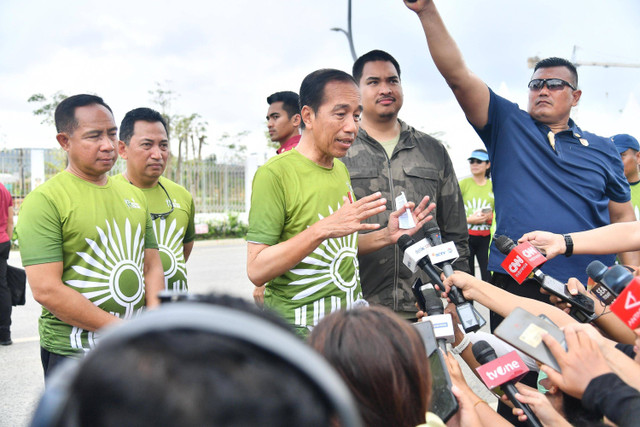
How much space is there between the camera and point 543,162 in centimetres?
289

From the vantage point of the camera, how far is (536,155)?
290 cm

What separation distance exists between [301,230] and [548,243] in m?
1.11

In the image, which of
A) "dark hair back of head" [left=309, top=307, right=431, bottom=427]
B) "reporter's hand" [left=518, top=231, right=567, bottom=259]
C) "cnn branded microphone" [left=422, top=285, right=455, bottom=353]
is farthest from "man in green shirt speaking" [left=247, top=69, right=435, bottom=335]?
"dark hair back of head" [left=309, top=307, right=431, bottom=427]

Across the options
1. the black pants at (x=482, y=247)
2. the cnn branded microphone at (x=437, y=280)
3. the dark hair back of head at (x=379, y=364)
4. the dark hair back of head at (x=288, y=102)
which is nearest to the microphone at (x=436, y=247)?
the cnn branded microphone at (x=437, y=280)

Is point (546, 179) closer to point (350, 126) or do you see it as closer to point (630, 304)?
point (350, 126)

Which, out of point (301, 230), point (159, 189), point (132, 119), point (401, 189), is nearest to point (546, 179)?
point (401, 189)

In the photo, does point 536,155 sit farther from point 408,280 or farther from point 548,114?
point 408,280

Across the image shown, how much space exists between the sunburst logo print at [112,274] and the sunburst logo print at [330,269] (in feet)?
2.54

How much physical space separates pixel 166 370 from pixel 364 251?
7.91 ft

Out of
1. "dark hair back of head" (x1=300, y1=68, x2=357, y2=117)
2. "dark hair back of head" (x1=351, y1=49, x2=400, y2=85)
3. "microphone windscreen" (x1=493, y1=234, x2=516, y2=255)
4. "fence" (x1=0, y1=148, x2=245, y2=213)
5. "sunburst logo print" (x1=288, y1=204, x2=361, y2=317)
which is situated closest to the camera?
"microphone windscreen" (x1=493, y1=234, x2=516, y2=255)

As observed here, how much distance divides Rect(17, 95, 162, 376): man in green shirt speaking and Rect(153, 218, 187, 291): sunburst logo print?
0.45 meters

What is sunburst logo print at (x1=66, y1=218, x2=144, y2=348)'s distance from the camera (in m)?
2.41

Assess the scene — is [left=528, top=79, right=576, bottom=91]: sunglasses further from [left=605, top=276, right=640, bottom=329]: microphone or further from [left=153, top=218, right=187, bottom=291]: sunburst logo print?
[left=153, top=218, right=187, bottom=291]: sunburst logo print

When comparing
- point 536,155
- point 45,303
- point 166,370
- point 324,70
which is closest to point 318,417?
point 166,370
